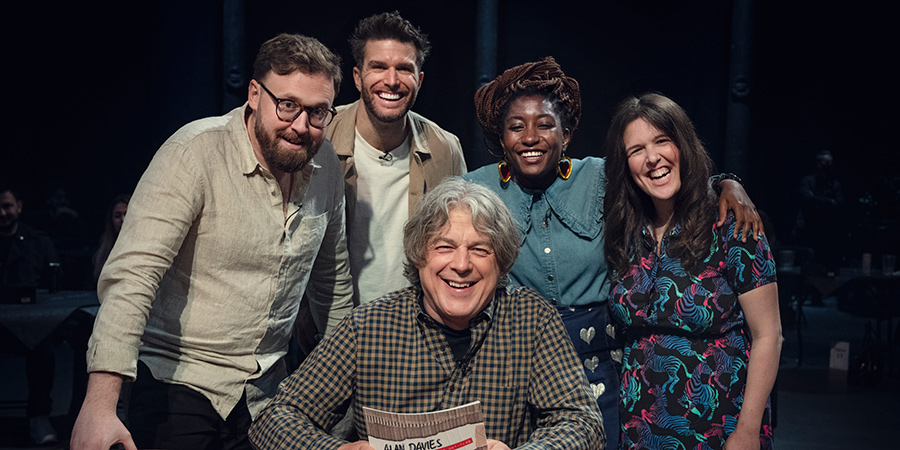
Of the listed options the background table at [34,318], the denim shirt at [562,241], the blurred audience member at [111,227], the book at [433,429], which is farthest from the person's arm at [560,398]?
the blurred audience member at [111,227]

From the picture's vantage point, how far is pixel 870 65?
34.9 ft

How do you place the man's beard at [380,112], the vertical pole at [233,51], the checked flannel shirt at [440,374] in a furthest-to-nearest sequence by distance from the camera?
1. the vertical pole at [233,51]
2. the man's beard at [380,112]
3. the checked flannel shirt at [440,374]

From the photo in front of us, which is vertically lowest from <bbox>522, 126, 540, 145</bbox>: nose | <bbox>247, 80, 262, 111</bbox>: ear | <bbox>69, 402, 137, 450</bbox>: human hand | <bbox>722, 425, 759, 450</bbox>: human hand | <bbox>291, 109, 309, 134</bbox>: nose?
<bbox>722, 425, 759, 450</bbox>: human hand

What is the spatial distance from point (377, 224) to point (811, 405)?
4.44 meters

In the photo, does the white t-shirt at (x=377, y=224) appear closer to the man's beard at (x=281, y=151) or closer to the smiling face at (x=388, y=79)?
the smiling face at (x=388, y=79)

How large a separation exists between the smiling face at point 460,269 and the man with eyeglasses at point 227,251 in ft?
1.50

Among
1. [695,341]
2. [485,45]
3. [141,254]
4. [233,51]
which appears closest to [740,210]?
[695,341]

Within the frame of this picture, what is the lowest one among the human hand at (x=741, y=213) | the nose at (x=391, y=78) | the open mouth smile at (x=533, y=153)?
the human hand at (x=741, y=213)

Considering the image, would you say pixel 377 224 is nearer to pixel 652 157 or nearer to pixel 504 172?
pixel 504 172

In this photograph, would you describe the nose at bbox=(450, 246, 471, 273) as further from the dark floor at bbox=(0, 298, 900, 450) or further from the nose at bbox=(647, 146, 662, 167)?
the dark floor at bbox=(0, 298, 900, 450)

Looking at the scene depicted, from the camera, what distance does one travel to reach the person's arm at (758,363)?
2.01 metres

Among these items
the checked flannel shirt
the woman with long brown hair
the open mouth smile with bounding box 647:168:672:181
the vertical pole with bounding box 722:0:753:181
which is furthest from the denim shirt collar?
the vertical pole with bounding box 722:0:753:181

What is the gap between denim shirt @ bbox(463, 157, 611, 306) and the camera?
2.19 m

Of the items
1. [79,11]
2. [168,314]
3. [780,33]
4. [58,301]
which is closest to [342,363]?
[168,314]
